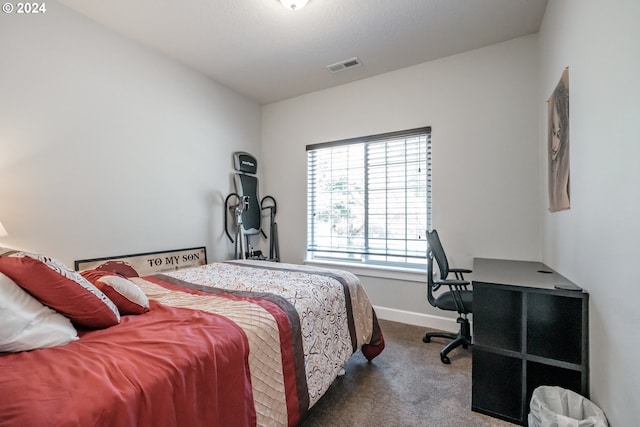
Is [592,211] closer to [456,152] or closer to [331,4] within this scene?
[456,152]

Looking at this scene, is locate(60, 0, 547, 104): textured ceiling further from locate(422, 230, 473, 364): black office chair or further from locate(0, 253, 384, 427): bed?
locate(0, 253, 384, 427): bed

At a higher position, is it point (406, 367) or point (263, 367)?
point (263, 367)

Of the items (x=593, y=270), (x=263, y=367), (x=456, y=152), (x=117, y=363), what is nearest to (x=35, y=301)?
(x=117, y=363)

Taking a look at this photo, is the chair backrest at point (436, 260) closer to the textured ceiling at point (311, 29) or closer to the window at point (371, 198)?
the window at point (371, 198)

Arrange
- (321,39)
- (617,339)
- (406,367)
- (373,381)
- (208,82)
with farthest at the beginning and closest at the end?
(208,82)
(321,39)
(406,367)
(373,381)
(617,339)

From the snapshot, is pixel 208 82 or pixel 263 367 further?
pixel 208 82

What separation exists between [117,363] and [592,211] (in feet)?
6.91

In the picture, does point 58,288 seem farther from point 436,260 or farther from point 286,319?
point 436,260

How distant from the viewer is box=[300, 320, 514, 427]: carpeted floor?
64.6 inches

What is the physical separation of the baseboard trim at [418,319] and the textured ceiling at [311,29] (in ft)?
8.94

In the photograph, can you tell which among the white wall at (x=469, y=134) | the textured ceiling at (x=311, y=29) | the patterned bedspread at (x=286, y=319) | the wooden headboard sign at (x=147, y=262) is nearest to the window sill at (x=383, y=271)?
the white wall at (x=469, y=134)

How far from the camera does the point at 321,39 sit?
2666 mm

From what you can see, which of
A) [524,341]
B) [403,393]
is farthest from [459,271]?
[403,393]

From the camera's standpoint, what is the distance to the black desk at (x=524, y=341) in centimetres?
154
